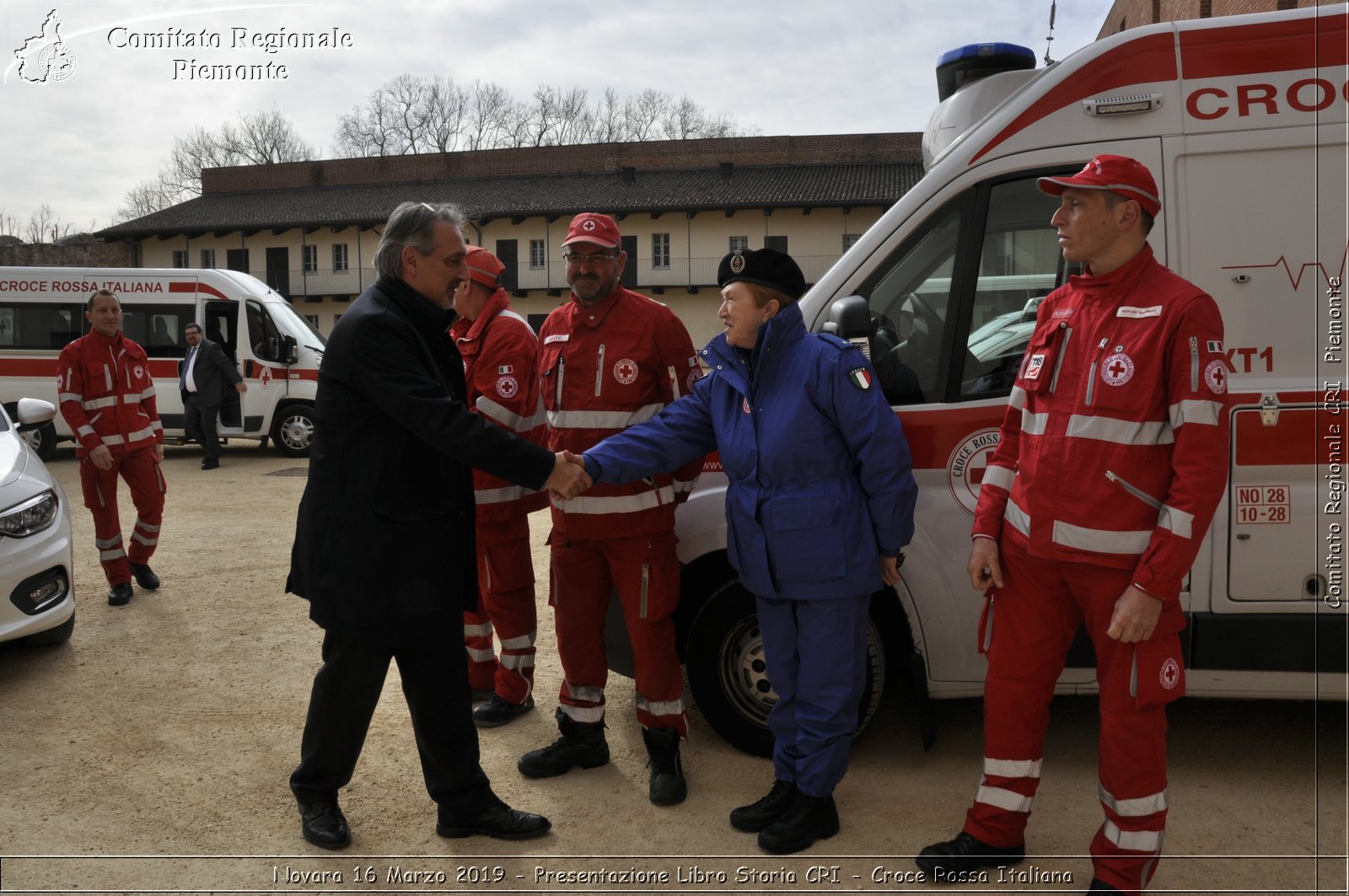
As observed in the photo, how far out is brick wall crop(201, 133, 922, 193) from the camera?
4684 centimetres

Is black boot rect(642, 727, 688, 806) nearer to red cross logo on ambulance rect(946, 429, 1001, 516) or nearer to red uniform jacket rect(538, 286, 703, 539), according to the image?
red uniform jacket rect(538, 286, 703, 539)

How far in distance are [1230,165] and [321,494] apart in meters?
3.39

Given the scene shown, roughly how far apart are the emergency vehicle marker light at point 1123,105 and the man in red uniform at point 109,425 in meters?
6.08

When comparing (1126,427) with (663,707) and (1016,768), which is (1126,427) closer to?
(1016,768)

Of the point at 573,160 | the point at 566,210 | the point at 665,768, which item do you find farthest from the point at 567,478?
the point at 573,160

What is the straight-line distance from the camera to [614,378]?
13.8 feet

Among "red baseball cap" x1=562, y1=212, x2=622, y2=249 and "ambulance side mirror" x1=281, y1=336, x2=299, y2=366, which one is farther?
"ambulance side mirror" x1=281, y1=336, x2=299, y2=366

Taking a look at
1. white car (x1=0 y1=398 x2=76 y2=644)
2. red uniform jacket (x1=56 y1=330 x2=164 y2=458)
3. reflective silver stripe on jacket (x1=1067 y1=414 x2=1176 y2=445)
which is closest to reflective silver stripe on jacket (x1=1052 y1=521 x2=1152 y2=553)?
reflective silver stripe on jacket (x1=1067 y1=414 x2=1176 y2=445)

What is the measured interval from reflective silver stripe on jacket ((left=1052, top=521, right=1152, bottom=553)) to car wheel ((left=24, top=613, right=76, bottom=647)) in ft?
17.5

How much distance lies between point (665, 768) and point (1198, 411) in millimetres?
2320

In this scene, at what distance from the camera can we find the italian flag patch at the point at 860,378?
11.6ft

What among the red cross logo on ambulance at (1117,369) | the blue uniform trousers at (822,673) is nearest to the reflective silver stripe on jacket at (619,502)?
the blue uniform trousers at (822,673)

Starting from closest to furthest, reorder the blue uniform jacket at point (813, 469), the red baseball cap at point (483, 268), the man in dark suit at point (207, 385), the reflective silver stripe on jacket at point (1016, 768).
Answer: the reflective silver stripe on jacket at point (1016, 768) → the blue uniform jacket at point (813, 469) → the red baseball cap at point (483, 268) → the man in dark suit at point (207, 385)

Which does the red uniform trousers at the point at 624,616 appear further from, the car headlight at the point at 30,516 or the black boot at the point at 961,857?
the car headlight at the point at 30,516
